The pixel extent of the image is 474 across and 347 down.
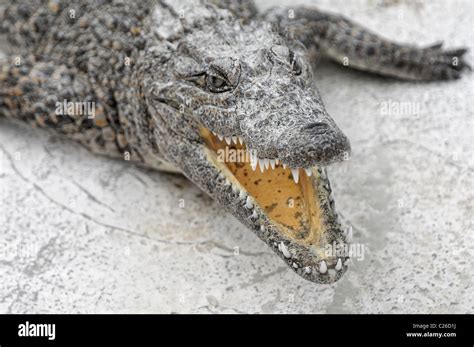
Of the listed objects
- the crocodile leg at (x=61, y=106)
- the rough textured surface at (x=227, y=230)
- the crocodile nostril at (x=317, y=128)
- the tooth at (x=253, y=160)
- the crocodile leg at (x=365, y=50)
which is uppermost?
the crocodile nostril at (x=317, y=128)

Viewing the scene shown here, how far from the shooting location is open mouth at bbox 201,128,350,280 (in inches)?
205

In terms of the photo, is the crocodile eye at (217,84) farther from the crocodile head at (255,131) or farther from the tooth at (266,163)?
the tooth at (266,163)

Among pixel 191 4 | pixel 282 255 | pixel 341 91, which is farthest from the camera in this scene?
pixel 341 91

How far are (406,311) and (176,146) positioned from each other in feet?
6.94

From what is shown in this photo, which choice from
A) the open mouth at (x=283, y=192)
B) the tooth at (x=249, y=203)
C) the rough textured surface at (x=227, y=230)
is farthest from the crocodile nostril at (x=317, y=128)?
the rough textured surface at (x=227, y=230)

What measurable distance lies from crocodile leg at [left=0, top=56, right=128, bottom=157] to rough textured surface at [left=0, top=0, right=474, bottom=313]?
20cm

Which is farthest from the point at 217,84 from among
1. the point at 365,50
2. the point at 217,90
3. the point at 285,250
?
the point at 365,50

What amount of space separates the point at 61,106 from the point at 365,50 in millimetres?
2815

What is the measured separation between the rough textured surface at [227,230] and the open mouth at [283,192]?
0.54 metres

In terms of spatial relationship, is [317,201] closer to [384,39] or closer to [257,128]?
[257,128]

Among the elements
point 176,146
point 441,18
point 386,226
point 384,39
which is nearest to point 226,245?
point 176,146

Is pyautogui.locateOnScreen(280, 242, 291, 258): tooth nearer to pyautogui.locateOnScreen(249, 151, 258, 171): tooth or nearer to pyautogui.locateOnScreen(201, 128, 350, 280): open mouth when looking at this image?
pyautogui.locateOnScreen(201, 128, 350, 280): open mouth

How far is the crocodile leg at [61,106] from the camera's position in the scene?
6.64 metres
